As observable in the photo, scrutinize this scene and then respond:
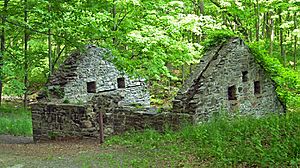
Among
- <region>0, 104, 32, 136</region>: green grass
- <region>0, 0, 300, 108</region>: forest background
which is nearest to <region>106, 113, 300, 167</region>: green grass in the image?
<region>0, 0, 300, 108</region>: forest background

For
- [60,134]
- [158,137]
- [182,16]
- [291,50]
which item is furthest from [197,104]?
[291,50]

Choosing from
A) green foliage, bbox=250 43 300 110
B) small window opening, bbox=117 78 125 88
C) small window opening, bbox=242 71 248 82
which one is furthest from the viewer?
small window opening, bbox=117 78 125 88

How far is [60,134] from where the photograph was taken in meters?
12.4

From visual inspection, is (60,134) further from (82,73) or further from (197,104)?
(197,104)

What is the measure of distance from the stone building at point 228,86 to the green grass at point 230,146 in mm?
1743

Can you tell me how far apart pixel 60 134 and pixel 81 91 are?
2670 millimetres

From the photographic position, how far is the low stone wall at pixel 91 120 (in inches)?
414

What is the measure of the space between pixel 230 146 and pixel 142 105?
6615 mm

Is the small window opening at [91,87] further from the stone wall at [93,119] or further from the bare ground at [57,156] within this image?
the bare ground at [57,156]

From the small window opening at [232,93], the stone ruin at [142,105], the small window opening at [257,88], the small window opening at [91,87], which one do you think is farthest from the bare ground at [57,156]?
the small window opening at [257,88]

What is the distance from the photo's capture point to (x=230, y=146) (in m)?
6.62

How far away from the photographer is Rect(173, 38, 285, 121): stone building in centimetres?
1086

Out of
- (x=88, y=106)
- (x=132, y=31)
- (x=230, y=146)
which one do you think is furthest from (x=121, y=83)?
(x=230, y=146)

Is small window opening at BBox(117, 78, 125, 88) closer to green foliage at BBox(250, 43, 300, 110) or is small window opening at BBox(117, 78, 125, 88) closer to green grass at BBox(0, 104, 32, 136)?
green grass at BBox(0, 104, 32, 136)
